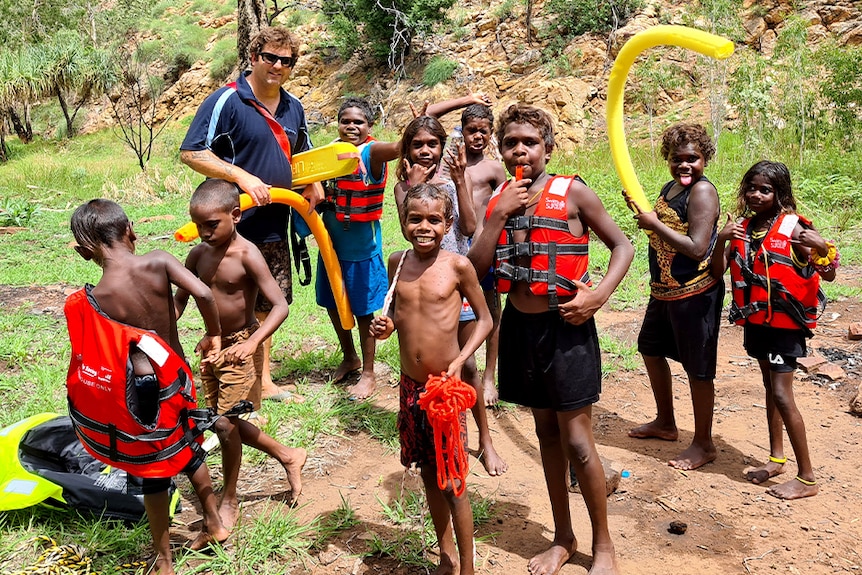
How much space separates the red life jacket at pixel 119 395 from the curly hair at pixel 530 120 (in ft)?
5.30

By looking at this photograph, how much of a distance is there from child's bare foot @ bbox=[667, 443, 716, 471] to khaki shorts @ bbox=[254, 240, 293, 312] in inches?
96.2

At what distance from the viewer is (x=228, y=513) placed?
10.4ft

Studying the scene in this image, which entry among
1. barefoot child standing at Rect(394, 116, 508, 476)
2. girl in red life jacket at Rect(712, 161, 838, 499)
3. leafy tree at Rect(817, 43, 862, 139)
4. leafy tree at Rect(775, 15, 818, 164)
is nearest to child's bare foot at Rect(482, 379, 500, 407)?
barefoot child standing at Rect(394, 116, 508, 476)

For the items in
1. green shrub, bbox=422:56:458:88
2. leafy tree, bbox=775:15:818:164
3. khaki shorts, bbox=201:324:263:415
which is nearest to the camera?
khaki shorts, bbox=201:324:263:415

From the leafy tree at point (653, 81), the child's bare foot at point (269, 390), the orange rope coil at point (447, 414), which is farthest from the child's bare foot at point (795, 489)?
the leafy tree at point (653, 81)

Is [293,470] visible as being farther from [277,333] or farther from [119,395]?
[277,333]

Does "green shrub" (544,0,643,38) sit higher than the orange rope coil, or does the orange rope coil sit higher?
"green shrub" (544,0,643,38)

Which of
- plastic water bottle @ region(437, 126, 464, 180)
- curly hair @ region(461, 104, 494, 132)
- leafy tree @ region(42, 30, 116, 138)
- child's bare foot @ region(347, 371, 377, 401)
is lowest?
child's bare foot @ region(347, 371, 377, 401)

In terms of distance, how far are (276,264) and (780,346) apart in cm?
284

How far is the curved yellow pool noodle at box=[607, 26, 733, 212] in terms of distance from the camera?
2967mm

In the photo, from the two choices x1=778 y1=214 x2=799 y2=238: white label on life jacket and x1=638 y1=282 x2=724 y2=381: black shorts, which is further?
Result: x1=638 y1=282 x2=724 y2=381: black shorts

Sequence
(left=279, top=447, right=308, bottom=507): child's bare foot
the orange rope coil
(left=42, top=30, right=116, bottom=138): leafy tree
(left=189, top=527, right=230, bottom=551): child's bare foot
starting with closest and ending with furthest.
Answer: the orange rope coil, (left=189, top=527, right=230, bottom=551): child's bare foot, (left=279, top=447, right=308, bottom=507): child's bare foot, (left=42, top=30, right=116, bottom=138): leafy tree

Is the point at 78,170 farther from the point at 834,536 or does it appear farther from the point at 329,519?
the point at 834,536

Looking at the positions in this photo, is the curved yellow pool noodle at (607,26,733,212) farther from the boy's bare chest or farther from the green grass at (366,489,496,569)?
the boy's bare chest
